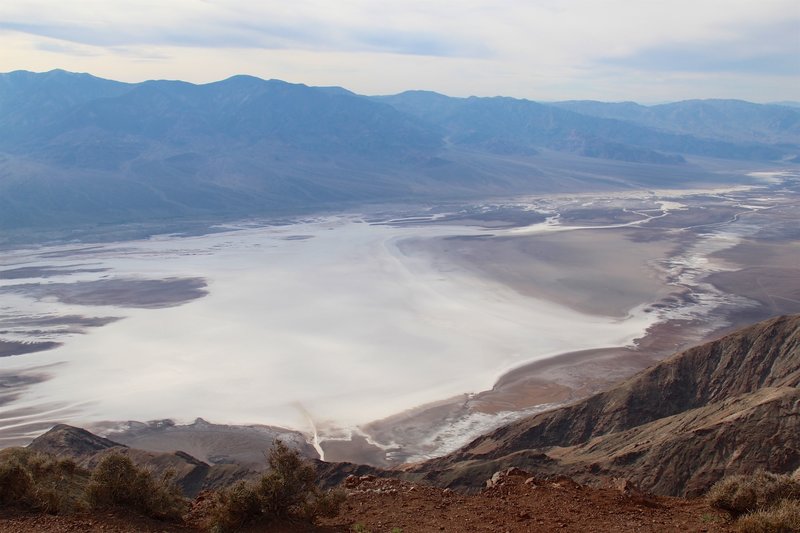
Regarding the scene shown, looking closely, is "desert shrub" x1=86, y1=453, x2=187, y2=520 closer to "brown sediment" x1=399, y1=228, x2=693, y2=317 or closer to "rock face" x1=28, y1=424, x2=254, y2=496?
"rock face" x1=28, y1=424, x2=254, y2=496

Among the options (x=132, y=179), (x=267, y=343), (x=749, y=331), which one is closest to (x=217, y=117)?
(x=132, y=179)

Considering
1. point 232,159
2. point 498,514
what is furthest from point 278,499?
point 232,159

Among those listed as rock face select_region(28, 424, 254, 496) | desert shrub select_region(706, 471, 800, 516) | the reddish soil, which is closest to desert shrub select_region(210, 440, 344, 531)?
the reddish soil

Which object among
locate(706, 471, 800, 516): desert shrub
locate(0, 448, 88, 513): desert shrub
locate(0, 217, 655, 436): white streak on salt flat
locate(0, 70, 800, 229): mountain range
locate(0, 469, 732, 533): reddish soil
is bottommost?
locate(0, 217, 655, 436): white streak on salt flat

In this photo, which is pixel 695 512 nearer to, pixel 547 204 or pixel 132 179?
pixel 547 204

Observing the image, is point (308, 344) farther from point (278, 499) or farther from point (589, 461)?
point (278, 499)
